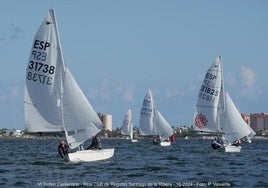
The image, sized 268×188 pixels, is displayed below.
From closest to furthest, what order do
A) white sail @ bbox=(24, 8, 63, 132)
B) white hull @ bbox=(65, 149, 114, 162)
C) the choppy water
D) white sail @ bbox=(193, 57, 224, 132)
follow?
the choppy water < white sail @ bbox=(24, 8, 63, 132) < white hull @ bbox=(65, 149, 114, 162) < white sail @ bbox=(193, 57, 224, 132)

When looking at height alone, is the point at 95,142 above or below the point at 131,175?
above

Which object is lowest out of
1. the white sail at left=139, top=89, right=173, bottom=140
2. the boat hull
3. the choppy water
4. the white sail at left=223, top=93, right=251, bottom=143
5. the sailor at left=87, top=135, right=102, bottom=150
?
the choppy water

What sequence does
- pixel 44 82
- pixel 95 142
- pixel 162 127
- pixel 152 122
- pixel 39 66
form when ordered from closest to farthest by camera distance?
1. pixel 39 66
2. pixel 44 82
3. pixel 95 142
4. pixel 162 127
5. pixel 152 122

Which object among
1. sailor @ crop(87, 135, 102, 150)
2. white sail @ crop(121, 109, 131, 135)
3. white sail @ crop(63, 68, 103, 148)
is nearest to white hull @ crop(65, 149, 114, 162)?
sailor @ crop(87, 135, 102, 150)

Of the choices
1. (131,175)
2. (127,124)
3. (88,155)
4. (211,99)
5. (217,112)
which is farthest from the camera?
(127,124)

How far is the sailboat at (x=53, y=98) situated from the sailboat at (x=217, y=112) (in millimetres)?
23355

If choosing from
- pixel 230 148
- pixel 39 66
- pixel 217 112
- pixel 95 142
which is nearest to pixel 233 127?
pixel 217 112

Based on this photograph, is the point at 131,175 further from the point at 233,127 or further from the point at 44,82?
the point at 233,127

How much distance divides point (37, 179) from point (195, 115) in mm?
33975

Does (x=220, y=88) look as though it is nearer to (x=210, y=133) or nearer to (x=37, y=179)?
(x=210, y=133)

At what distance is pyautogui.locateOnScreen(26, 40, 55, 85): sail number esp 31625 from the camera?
136 ft

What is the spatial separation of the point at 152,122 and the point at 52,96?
60107 mm

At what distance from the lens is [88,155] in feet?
141

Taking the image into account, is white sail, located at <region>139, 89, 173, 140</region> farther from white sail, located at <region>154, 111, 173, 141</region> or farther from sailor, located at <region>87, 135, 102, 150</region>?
sailor, located at <region>87, 135, 102, 150</region>
